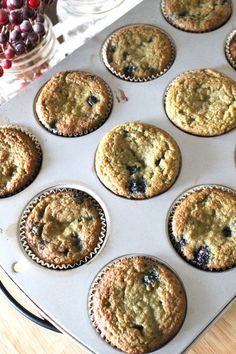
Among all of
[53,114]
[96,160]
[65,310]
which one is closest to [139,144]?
[96,160]

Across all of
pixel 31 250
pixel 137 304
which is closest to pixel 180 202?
pixel 137 304

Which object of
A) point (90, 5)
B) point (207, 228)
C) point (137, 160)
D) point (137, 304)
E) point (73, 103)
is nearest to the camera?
point (137, 304)

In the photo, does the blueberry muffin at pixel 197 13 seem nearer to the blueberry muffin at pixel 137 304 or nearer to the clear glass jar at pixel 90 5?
the clear glass jar at pixel 90 5

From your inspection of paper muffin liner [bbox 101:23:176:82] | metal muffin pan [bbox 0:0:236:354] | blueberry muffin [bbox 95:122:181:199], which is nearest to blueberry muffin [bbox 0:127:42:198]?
metal muffin pan [bbox 0:0:236:354]

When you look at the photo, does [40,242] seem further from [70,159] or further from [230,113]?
[230,113]

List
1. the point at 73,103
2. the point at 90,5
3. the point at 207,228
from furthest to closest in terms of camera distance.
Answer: the point at 90,5 → the point at 73,103 → the point at 207,228

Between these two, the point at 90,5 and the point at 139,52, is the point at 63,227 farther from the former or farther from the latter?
the point at 90,5

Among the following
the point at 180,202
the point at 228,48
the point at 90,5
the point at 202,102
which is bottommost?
the point at 180,202
